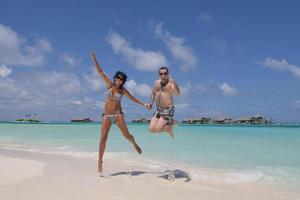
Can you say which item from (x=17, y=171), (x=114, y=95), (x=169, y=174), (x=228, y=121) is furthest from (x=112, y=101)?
(x=228, y=121)

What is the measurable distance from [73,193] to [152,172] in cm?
267

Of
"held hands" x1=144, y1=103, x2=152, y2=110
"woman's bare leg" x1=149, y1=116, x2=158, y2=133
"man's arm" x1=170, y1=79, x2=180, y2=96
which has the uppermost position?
"man's arm" x1=170, y1=79, x2=180, y2=96

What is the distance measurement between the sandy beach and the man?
3.16ft

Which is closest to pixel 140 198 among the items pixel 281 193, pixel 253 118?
pixel 281 193

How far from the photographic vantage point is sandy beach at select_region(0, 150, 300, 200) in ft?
16.6

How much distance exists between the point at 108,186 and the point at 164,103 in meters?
2.16

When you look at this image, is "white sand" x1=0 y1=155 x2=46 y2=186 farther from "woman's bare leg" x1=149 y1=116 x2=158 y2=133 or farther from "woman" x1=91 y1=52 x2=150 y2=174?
"woman's bare leg" x1=149 y1=116 x2=158 y2=133

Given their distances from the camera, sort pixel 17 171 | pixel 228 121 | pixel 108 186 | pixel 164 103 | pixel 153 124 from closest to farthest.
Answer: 1. pixel 108 186
2. pixel 17 171
3. pixel 153 124
4. pixel 164 103
5. pixel 228 121

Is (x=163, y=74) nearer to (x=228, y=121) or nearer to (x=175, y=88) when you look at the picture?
(x=175, y=88)

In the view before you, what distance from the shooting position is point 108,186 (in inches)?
226

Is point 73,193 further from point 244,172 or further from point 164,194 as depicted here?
point 244,172

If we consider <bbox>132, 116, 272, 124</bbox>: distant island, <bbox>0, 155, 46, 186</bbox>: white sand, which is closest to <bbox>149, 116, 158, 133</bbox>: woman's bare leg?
<bbox>0, 155, 46, 186</bbox>: white sand

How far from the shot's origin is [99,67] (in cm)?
709

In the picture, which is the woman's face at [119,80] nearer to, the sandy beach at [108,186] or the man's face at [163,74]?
the man's face at [163,74]
